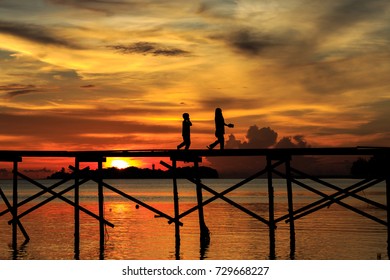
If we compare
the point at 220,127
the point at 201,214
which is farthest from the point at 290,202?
the point at 220,127

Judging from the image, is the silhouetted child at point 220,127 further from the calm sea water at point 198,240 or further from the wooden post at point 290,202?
the calm sea water at point 198,240

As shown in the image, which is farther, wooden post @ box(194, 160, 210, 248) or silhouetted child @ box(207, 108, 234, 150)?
wooden post @ box(194, 160, 210, 248)

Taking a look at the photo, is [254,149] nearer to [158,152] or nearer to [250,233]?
[158,152]

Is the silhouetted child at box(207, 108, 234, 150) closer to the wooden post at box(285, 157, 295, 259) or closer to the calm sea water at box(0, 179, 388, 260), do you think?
the wooden post at box(285, 157, 295, 259)

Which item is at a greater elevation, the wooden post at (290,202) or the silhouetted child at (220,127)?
the silhouetted child at (220,127)

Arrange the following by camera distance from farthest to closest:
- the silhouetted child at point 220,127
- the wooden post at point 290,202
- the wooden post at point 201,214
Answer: the wooden post at point 201,214 → the wooden post at point 290,202 → the silhouetted child at point 220,127

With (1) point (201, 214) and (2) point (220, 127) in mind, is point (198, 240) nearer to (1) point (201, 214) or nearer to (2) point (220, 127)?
(1) point (201, 214)

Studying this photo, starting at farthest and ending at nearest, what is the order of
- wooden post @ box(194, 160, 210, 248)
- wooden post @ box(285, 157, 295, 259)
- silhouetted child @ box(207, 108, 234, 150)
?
wooden post @ box(194, 160, 210, 248)
wooden post @ box(285, 157, 295, 259)
silhouetted child @ box(207, 108, 234, 150)

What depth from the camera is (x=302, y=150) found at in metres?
27.8

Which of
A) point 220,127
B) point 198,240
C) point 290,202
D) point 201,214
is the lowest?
point 198,240

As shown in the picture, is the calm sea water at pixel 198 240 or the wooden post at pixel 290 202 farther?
the calm sea water at pixel 198 240

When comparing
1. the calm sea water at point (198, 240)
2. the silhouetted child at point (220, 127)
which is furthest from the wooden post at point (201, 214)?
the silhouetted child at point (220, 127)

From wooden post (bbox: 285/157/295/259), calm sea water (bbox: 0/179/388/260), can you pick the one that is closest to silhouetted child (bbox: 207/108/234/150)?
wooden post (bbox: 285/157/295/259)
